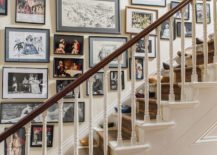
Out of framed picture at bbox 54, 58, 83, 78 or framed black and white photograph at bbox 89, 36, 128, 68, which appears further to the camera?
framed black and white photograph at bbox 89, 36, 128, 68

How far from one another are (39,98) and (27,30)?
92cm

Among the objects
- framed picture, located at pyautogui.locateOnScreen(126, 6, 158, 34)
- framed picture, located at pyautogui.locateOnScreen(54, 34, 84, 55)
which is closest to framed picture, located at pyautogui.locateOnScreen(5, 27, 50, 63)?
framed picture, located at pyautogui.locateOnScreen(54, 34, 84, 55)

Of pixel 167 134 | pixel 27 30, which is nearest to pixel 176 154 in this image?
pixel 167 134

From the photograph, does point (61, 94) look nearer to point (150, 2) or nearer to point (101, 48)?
point (101, 48)

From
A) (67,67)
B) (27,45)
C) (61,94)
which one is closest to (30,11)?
(27,45)

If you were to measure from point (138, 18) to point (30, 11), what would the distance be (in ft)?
5.09

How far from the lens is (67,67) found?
111 inches

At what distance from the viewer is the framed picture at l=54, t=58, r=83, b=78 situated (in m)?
2.79

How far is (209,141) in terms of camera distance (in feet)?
6.49

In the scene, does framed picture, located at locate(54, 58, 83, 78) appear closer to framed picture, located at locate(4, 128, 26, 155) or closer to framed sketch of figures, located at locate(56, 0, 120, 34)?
framed sketch of figures, located at locate(56, 0, 120, 34)

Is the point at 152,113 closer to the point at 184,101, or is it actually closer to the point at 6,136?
the point at 184,101

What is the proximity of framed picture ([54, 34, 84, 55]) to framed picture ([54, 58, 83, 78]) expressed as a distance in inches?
4.4

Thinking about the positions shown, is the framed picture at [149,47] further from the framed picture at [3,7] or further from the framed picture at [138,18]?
the framed picture at [3,7]

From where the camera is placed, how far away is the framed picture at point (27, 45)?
8.79ft
